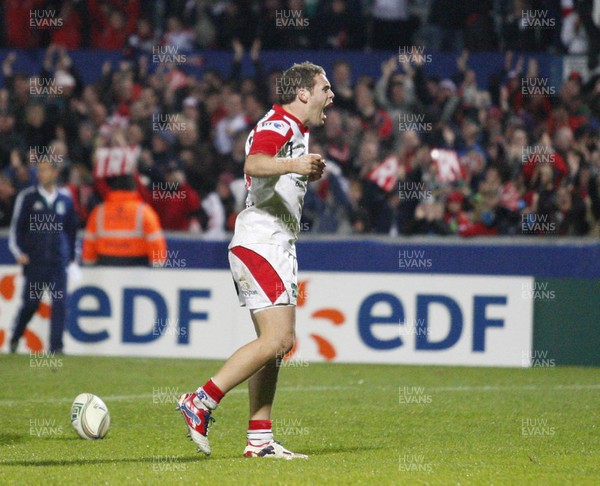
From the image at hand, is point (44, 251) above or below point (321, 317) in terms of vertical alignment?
above

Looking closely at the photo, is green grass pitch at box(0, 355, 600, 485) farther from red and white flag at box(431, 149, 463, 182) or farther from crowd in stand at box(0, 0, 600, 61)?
crowd in stand at box(0, 0, 600, 61)

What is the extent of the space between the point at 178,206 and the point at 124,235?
1.57 metres

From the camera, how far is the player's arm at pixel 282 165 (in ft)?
19.9

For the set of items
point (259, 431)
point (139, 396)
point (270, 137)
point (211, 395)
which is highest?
point (270, 137)

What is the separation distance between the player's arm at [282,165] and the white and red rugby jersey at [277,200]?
0.90 ft

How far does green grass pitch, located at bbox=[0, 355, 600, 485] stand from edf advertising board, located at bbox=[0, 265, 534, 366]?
0.28 metres

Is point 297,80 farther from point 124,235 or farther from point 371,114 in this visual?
point 371,114

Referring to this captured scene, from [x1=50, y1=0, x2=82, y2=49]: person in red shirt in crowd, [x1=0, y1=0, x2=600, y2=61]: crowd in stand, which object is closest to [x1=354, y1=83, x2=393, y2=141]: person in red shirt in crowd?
[x1=0, y1=0, x2=600, y2=61]: crowd in stand

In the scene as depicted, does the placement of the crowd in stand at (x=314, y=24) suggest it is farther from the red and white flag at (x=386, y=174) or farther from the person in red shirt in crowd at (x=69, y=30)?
the red and white flag at (x=386, y=174)

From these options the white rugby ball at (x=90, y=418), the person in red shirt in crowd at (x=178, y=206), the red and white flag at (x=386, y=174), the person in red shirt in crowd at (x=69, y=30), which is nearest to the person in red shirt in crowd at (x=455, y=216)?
the red and white flag at (x=386, y=174)

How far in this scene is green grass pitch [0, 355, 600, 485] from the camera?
6.07 meters

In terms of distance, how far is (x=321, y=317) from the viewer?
12344mm

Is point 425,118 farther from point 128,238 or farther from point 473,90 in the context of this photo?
point 128,238

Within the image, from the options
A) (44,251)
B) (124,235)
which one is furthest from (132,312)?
(44,251)
